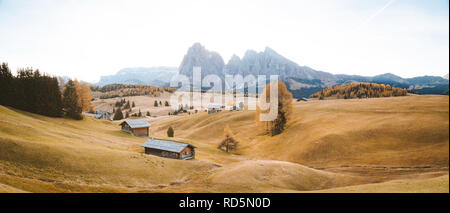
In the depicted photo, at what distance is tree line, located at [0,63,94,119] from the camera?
55.7 m

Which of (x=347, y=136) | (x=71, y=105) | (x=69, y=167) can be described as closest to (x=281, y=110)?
(x=347, y=136)

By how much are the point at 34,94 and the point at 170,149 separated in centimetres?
4414

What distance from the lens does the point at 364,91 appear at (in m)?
122

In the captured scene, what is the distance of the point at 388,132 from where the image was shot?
34156 mm

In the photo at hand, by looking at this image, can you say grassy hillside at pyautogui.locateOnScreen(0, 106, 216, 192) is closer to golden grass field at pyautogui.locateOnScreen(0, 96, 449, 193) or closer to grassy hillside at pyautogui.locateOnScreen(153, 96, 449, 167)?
golden grass field at pyautogui.locateOnScreen(0, 96, 449, 193)

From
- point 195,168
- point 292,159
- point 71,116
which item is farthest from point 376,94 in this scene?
point 71,116

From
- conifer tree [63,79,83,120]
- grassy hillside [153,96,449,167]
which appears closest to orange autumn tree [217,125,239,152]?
grassy hillside [153,96,449,167]

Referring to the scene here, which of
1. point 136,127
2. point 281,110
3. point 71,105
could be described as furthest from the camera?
point 281,110

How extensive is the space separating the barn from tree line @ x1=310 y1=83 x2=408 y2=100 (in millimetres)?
99046

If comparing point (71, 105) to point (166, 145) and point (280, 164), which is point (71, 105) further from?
point (280, 164)
